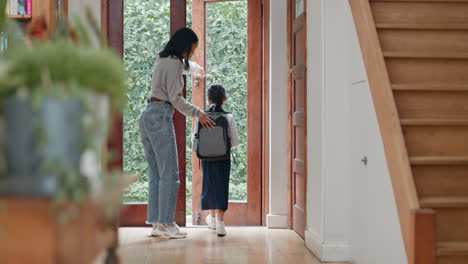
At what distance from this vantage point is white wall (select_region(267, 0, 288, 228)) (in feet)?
16.5

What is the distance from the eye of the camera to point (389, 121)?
2715 mm

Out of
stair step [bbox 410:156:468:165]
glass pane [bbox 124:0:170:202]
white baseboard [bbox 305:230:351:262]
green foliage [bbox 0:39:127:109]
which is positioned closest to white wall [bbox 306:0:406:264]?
white baseboard [bbox 305:230:351:262]

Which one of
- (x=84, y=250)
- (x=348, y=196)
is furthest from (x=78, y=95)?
(x=348, y=196)

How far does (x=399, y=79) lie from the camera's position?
3219 mm

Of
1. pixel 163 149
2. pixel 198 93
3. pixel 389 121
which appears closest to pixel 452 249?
pixel 389 121

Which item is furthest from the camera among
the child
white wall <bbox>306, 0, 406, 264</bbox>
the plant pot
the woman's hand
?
the child

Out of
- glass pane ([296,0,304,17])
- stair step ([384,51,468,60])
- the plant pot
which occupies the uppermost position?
glass pane ([296,0,304,17])

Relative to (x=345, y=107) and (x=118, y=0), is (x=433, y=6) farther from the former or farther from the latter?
(x=118, y=0)

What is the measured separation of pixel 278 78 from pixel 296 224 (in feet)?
3.59

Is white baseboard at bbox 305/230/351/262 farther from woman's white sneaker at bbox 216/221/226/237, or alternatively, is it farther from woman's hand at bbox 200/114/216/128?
woman's hand at bbox 200/114/216/128

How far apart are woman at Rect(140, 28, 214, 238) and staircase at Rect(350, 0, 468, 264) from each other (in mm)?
1499

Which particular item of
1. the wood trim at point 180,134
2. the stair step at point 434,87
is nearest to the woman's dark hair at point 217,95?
the wood trim at point 180,134

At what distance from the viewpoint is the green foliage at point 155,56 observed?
A: 5.20 metres

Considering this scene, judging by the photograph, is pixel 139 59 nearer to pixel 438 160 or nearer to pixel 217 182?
pixel 217 182
